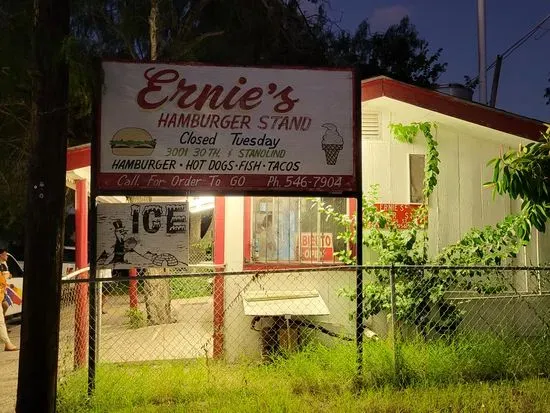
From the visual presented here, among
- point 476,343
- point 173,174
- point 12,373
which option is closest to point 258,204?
point 173,174

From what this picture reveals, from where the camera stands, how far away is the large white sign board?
530 cm

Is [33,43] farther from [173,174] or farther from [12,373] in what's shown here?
[12,373]

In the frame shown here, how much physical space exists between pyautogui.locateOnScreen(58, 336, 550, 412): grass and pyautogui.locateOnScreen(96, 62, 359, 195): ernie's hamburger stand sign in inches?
72.0

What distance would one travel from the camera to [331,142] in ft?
18.7

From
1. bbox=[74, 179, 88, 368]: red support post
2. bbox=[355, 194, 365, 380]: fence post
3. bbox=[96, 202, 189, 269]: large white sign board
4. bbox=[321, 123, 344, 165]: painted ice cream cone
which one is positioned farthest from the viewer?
bbox=[74, 179, 88, 368]: red support post

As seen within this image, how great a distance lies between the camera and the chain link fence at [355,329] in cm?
571

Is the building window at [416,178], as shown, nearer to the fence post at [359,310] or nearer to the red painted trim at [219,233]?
the fence post at [359,310]

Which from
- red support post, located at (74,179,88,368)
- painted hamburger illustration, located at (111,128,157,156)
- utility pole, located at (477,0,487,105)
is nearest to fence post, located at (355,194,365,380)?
painted hamburger illustration, located at (111,128,157,156)

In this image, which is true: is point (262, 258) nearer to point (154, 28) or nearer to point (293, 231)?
point (293, 231)

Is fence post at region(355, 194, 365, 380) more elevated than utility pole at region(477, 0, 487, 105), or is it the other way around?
utility pole at region(477, 0, 487, 105)

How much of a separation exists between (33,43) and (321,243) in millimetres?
4261

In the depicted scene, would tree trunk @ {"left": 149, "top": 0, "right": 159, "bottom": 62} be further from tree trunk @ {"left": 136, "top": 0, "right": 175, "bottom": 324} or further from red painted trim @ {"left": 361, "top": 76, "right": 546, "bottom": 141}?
red painted trim @ {"left": 361, "top": 76, "right": 546, "bottom": 141}

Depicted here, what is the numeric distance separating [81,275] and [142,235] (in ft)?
10.1

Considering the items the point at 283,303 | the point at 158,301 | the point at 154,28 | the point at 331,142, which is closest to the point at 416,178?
the point at 331,142
